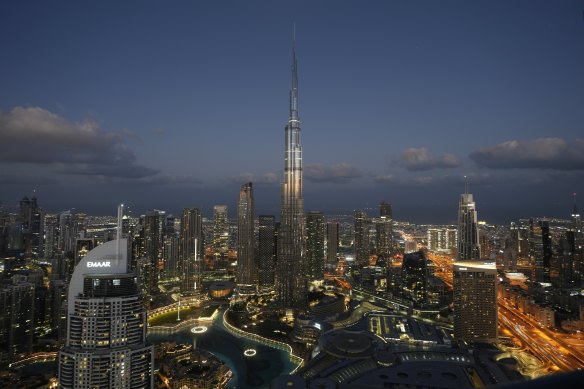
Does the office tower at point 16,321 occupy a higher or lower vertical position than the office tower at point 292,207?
lower

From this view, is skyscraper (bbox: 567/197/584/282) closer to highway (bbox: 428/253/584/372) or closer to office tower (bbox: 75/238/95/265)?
highway (bbox: 428/253/584/372)

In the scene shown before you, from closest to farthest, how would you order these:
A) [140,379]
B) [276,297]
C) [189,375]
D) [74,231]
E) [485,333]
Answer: [140,379] → [189,375] → [485,333] → [276,297] → [74,231]

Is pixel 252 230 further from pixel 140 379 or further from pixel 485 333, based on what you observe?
pixel 140 379

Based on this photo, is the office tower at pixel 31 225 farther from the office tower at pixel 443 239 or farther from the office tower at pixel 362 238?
the office tower at pixel 443 239

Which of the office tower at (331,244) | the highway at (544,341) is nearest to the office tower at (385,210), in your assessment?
the office tower at (331,244)

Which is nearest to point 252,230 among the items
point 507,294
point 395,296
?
point 395,296

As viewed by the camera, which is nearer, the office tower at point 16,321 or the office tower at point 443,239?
the office tower at point 16,321

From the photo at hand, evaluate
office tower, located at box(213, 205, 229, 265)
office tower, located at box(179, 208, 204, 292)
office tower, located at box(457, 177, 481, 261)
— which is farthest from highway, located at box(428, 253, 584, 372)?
office tower, located at box(213, 205, 229, 265)
